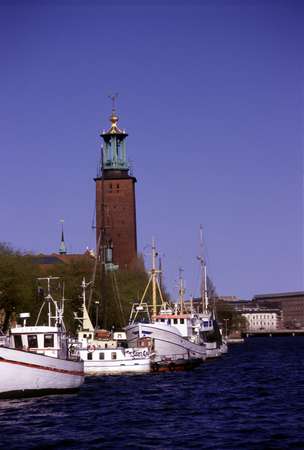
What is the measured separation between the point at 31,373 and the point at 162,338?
36308mm

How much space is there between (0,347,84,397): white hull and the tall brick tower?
12668cm

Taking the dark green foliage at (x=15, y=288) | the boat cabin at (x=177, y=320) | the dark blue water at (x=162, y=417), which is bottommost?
the dark blue water at (x=162, y=417)

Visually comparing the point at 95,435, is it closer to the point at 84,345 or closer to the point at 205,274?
the point at 84,345

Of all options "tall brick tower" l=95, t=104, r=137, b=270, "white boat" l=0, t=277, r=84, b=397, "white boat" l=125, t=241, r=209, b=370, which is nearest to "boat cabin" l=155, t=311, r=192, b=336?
"white boat" l=125, t=241, r=209, b=370

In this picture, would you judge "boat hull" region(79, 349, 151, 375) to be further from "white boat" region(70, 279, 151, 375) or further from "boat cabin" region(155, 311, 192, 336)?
"boat cabin" region(155, 311, 192, 336)

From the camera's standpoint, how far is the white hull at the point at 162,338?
86.9m

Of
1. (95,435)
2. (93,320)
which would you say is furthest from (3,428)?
(93,320)


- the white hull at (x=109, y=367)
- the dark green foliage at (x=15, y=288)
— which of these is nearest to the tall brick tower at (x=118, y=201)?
the dark green foliage at (x=15, y=288)

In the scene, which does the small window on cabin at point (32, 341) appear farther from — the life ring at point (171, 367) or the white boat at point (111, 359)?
the life ring at point (171, 367)

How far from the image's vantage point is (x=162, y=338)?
88438 mm

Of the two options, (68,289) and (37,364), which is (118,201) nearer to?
(68,289)

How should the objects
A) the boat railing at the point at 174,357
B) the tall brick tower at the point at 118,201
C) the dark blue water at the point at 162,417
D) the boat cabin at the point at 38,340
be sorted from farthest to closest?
the tall brick tower at the point at 118,201 < the boat railing at the point at 174,357 < the boat cabin at the point at 38,340 < the dark blue water at the point at 162,417

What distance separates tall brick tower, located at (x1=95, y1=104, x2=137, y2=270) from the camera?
187500 millimetres

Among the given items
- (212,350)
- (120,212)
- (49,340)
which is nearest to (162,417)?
(49,340)
